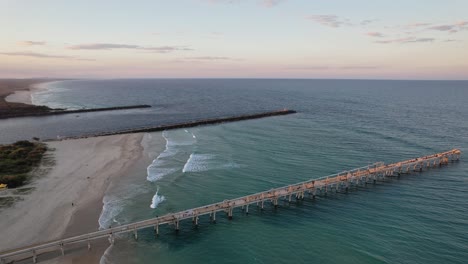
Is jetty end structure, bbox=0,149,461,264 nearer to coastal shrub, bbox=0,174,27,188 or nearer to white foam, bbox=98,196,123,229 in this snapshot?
white foam, bbox=98,196,123,229

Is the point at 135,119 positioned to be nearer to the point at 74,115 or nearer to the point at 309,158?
the point at 74,115

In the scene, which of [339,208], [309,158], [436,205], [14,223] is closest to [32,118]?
[14,223]

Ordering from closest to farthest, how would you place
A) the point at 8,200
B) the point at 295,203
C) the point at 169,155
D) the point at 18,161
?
the point at 8,200
the point at 295,203
the point at 18,161
the point at 169,155

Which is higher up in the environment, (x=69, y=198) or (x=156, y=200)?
(x=156, y=200)

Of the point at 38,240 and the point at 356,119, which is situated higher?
the point at 356,119

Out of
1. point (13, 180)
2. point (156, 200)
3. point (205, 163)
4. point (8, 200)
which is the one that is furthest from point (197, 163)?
point (8, 200)

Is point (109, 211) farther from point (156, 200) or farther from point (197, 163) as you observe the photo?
point (197, 163)

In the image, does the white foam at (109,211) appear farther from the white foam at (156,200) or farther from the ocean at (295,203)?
the white foam at (156,200)
